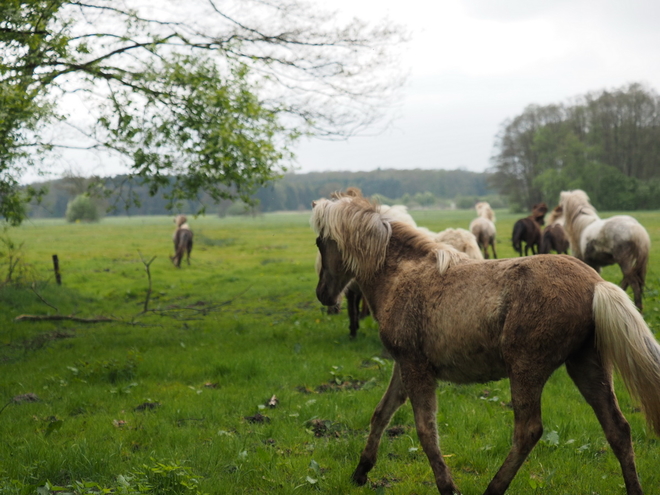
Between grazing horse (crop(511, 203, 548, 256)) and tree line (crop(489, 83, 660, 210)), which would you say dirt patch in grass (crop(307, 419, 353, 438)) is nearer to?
grazing horse (crop(511, 203, 548, 256))

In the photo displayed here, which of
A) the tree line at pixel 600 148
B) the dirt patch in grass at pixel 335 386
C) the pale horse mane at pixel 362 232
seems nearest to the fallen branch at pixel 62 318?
the dirt patch in grass at pixel 335 386

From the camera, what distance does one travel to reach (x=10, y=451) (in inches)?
183

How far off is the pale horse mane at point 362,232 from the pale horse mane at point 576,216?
34.4 feet

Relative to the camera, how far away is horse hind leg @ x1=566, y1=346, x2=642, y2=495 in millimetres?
3277

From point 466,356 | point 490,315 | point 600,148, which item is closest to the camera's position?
point 490,315

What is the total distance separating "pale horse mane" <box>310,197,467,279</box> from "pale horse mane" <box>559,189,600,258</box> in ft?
34.4

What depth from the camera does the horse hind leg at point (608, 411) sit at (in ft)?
10.8

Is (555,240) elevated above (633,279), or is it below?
above

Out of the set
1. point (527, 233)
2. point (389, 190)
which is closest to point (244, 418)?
point (527, 233)

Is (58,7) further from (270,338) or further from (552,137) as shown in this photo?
(552,137)

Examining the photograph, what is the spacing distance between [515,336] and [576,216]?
481 inches

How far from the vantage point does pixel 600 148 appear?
5859cm

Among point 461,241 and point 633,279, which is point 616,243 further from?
point 461,241

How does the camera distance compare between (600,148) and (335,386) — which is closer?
(335,386)
